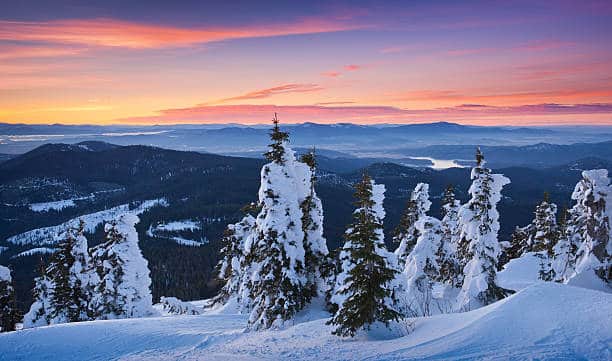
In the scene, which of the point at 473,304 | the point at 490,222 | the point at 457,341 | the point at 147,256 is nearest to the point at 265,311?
the point at 457,341

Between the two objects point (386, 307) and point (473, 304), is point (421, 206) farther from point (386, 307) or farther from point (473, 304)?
point (386, 307)

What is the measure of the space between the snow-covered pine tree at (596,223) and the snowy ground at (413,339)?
483 inches

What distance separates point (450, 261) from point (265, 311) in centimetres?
1492

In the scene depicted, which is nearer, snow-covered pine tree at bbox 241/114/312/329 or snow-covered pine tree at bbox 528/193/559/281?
snow-covered pine tree at bbox 241/114/312/329

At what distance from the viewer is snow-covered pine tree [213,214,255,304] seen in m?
30.4

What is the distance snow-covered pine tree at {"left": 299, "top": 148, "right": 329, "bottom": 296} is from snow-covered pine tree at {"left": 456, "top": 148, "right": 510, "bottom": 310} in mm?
8164

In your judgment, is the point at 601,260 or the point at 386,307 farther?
the point at 601,260

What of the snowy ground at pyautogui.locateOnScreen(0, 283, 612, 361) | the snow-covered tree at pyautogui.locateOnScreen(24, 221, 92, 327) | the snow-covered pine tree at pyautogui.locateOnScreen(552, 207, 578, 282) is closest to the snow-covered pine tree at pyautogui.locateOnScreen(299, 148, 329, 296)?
the snowy ground at pyautogui.locateOnScreen(0, 283, 612, 361)

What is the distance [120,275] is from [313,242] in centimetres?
1753

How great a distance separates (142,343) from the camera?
11953mm

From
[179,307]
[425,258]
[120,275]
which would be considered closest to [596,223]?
[425,258]

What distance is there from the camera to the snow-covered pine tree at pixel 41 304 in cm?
2752

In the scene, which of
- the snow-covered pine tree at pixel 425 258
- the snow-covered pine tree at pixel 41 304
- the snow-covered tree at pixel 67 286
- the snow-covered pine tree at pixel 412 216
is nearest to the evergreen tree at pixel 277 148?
the snow-covered pine tree at pixel 425 258

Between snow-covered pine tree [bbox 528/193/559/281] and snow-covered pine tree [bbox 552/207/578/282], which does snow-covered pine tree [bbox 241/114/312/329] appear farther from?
snow-covered pine tree [bbox 528/193/559/281]
